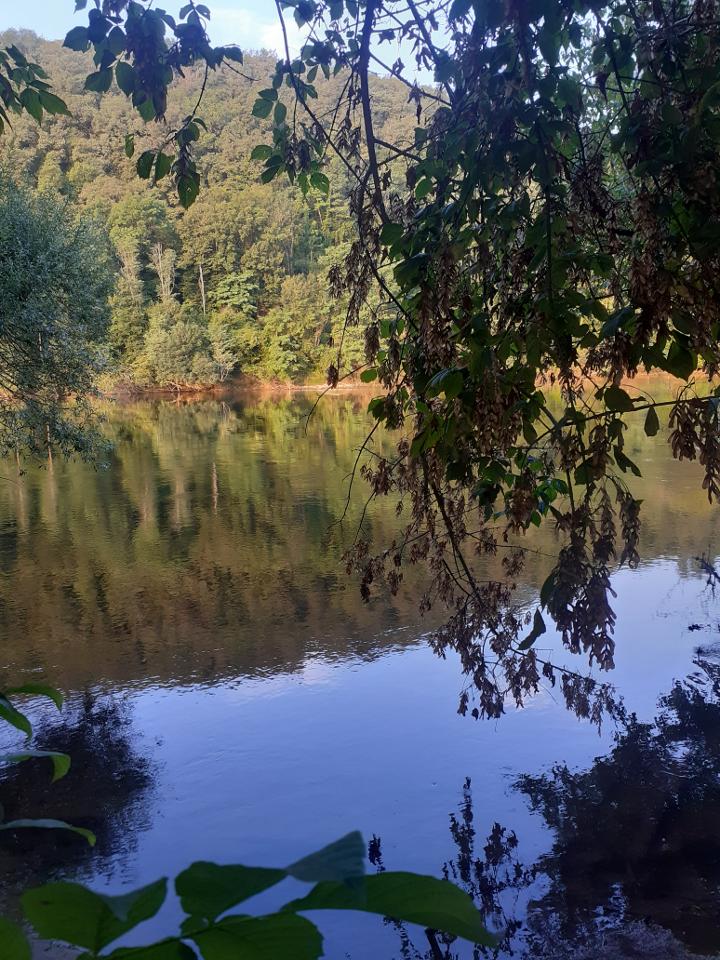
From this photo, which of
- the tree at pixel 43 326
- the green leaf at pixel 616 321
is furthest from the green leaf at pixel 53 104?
the tree at pixel 43 326

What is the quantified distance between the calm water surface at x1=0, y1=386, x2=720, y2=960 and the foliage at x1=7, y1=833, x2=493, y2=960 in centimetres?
201

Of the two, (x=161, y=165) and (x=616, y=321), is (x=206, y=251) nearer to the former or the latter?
(x=161, y=165)

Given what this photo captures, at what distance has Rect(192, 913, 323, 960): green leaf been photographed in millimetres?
278

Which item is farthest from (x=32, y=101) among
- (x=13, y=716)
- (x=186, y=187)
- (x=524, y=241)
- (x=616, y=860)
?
(x=616, y=860)

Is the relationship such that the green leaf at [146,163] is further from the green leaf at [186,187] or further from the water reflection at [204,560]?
the water reflection at [204,560]

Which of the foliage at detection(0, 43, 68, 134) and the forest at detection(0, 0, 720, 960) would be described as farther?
the foliage at detection(0, 43, 68, 134)

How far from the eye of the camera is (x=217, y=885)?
0.27 metres

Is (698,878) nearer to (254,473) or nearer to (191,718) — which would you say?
(191,718)

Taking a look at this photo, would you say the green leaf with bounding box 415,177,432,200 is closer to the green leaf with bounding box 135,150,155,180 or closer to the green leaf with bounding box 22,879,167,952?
the green leaf with bounding box 135,150,155,180

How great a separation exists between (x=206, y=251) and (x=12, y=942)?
1945 inches

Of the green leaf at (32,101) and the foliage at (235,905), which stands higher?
the green leaf at (32,101)

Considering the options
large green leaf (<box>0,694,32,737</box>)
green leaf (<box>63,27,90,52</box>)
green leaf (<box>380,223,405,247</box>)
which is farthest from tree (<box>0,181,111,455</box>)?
large green leaf (<box>0,694,32,737</box>)

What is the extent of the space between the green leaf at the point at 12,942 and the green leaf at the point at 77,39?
2.85 meters

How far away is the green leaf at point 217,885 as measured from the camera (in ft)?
0.89
